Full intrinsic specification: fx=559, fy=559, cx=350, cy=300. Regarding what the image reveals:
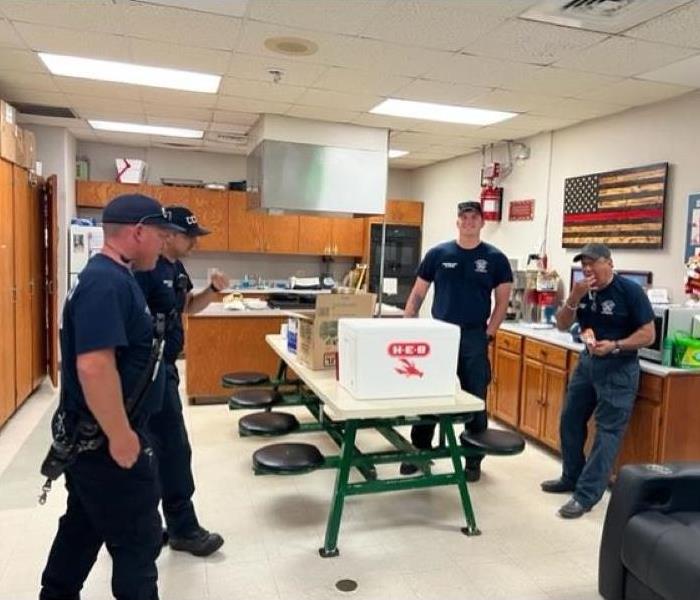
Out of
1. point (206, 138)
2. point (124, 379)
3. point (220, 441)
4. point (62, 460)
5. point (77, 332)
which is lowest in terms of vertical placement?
point (220, 441)

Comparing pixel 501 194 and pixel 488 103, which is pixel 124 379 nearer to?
pixel 488 103

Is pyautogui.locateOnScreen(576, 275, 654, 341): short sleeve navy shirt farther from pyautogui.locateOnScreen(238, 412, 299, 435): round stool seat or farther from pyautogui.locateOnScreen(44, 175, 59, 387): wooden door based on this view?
pyautogui.locateOnScreen(44, 175, 59, 387): wooden door

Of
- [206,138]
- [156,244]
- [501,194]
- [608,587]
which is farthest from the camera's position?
[206,138]

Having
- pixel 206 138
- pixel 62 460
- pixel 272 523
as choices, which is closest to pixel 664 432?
pixel 272 523

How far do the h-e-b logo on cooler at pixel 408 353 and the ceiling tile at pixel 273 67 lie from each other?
2.08m

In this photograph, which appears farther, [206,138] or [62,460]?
[206,138]

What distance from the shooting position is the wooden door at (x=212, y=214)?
23.5 feet

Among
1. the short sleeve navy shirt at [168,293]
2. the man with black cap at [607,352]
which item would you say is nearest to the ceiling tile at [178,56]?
the short sleeve navy shirt at [168,293]

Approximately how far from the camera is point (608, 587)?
7.66 feet

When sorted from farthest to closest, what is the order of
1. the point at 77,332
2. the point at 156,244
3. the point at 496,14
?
the point at 496,14 → the point at 156,244 → the point at 77,332

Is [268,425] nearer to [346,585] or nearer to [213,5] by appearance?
[346,585]

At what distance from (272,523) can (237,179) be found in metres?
5.67

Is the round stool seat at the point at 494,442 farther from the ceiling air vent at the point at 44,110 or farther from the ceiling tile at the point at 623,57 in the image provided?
the ceiling air vent at the point at 44,110

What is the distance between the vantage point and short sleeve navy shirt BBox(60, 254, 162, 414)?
1634 millimetres
